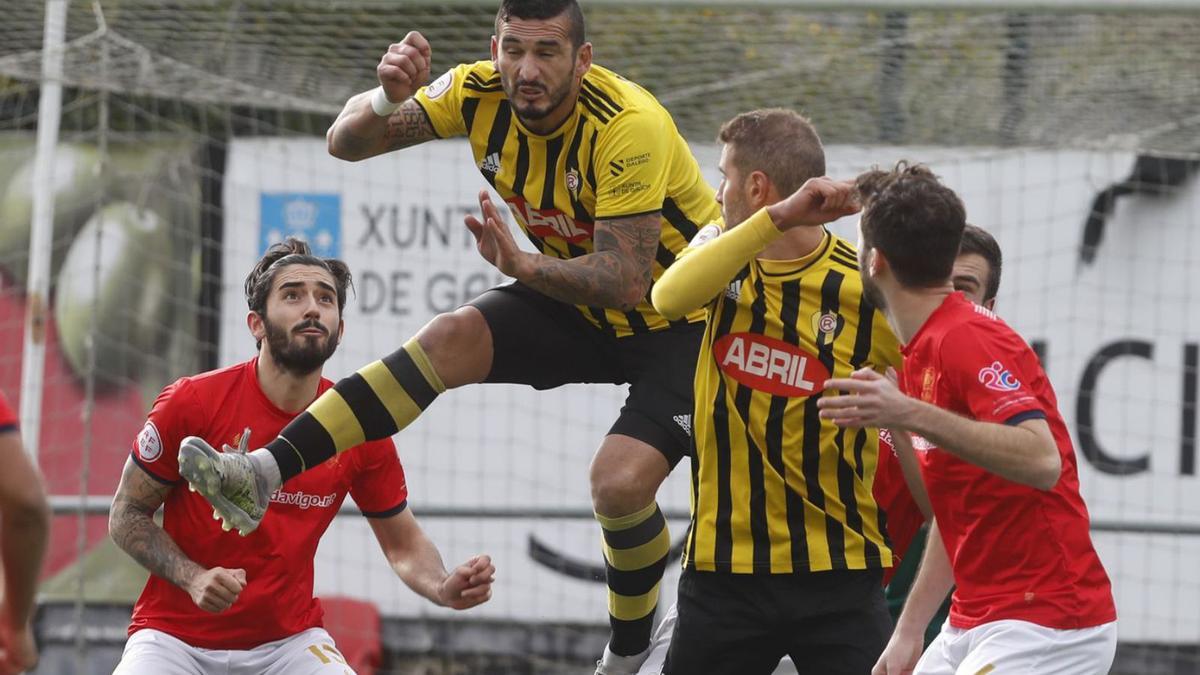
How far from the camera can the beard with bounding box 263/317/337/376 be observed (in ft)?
16.6

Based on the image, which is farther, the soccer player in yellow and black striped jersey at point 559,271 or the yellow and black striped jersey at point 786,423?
the soccer player in yellow and black striped jersey at point 559,271

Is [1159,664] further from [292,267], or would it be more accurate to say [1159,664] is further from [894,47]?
[292,267]

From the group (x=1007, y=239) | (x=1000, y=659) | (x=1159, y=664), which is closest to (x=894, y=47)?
(x=1007, y=239)

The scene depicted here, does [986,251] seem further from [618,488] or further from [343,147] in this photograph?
[343,147]

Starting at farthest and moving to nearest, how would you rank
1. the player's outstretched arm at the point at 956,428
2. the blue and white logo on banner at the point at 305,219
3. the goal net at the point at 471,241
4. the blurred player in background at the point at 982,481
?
the blue and white logo on banner at the point at 305,219
the goal net at the point at 471,241
the blurred player in background at the point at 982,481
the player's outstretched arm at the point at 956,428

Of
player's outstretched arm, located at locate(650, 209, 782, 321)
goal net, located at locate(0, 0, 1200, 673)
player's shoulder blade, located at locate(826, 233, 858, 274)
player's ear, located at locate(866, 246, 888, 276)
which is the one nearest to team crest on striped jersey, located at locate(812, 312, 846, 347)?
player's shoulder blade, located at locate(826, 233, 858, 274)

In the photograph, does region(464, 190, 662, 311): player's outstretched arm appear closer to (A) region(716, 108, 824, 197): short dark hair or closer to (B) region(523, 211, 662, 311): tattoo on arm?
(B) region(523, 211, 662, 311): tattoo on arm

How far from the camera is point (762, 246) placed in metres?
4.06

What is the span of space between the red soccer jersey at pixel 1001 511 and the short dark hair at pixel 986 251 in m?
0.94

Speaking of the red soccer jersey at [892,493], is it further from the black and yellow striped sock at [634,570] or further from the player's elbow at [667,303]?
the player's elbow at [667,303]

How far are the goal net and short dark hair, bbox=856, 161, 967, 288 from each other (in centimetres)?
463

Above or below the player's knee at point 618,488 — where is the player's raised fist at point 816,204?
above

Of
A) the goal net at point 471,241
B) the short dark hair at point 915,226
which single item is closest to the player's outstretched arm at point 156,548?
the short dark hair at point 915,226

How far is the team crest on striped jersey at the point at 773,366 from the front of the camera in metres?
4.31
